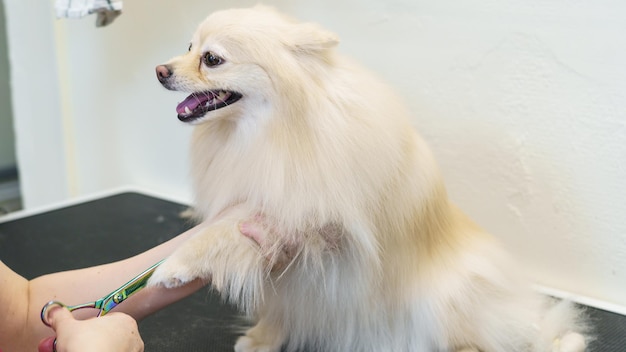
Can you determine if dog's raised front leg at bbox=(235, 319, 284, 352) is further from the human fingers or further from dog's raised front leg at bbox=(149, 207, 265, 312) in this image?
the human fingers

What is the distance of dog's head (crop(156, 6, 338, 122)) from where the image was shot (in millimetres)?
852

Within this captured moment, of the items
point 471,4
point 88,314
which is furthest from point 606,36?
point 88,314

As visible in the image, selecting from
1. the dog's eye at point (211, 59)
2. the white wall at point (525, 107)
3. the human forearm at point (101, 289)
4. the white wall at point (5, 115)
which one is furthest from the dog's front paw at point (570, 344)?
the white wall at point (5, 115)

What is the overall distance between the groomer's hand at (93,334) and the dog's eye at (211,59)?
0.36m

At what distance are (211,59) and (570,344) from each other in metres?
0.71

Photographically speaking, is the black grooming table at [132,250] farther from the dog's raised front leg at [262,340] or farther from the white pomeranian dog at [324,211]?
the white pomeranian dog at [324,211]

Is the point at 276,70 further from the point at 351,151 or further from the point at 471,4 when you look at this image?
the point at 471,4

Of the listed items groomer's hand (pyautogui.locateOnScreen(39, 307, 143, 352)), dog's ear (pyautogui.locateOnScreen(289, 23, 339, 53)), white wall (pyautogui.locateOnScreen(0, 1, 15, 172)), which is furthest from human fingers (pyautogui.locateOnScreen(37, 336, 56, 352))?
white wall (pyautogui.locateOnScreen(0, 1, 15, 172))

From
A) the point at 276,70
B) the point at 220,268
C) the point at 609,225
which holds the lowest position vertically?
the point at 609,225

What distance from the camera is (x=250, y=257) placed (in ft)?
2.76

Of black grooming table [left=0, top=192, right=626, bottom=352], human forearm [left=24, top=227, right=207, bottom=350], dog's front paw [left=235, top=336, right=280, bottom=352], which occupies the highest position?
human forearm [left=24, top=227, right=207, bottom=350]

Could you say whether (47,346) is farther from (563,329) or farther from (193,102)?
(563,329)

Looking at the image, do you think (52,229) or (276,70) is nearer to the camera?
(276,70)

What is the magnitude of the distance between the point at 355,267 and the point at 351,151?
0.57ft
